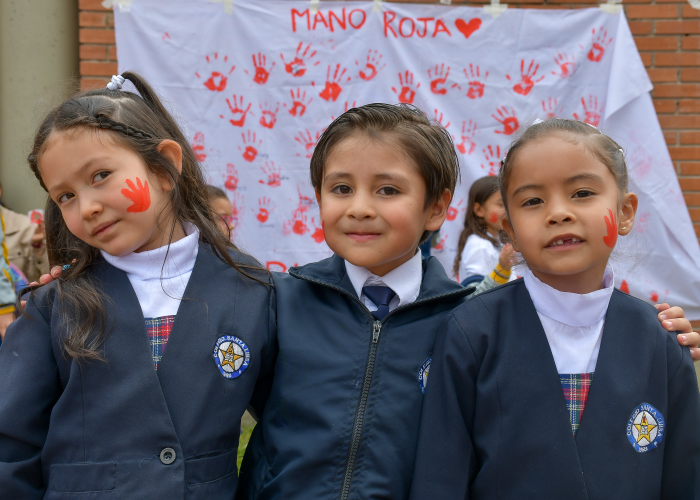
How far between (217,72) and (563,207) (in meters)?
2.96

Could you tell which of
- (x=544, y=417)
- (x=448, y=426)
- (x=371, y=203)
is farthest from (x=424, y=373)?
(x=371, y=203)

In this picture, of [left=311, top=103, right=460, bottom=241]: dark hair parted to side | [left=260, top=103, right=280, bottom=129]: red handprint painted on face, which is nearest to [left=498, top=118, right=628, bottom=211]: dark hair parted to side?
[left=311, top=103, right=460, bottom=241]: dark hair parted to side

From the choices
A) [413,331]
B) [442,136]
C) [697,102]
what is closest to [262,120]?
[442,136]

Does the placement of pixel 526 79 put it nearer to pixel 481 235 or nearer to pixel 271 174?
pixel 481 235

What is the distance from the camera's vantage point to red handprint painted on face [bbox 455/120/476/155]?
3.91 m

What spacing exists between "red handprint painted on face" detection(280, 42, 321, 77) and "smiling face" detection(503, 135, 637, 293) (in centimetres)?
268

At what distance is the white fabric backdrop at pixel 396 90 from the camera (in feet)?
12.3

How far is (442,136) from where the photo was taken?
159 cm

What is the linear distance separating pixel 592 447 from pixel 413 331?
0.45 meters

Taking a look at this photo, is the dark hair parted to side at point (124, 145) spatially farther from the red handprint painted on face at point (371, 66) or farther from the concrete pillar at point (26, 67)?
the concrete pillar at point (26, 67)

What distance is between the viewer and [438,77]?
386 centimetres

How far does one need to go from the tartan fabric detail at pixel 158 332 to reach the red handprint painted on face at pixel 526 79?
3181 millimetres

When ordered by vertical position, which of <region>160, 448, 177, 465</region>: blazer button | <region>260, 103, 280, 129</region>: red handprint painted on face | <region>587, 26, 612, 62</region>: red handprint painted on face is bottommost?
<region>160, 448, 177, 465</region>: blazer button

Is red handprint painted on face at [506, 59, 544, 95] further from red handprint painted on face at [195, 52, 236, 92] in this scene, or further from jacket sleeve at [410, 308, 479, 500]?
jacket sleeve at [410, 308, 479, 500]
